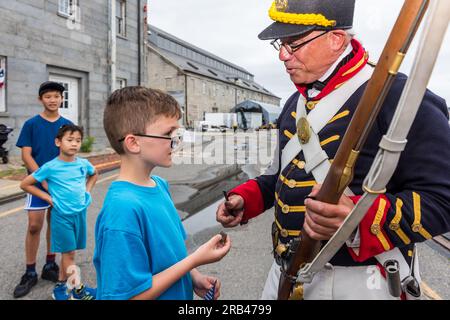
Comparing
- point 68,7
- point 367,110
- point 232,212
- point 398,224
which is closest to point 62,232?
point 232,212

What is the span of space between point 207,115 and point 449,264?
44.8 meters

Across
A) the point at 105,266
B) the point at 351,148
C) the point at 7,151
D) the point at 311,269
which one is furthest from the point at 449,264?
the point at 7,151

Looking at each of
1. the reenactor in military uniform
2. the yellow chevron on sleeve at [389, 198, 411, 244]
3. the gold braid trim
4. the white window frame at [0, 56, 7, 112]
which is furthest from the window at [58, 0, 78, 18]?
the yellow chevron on sleeve at [389, 198, 411, 244]

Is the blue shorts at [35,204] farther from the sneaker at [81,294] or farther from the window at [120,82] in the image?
the window at [120,82]

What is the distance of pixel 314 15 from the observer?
1.59 metres

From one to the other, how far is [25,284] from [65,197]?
0.95 meters


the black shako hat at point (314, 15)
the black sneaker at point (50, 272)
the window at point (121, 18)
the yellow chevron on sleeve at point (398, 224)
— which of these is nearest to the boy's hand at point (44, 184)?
the black sneaker at point (50, 272)

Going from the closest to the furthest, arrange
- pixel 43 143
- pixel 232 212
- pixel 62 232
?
1. pixel 232 212
2. pixel 62 232
3. pixel 43 143

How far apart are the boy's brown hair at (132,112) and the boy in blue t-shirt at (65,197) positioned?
1879 mm

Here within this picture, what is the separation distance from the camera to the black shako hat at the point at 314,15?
5.20 feet

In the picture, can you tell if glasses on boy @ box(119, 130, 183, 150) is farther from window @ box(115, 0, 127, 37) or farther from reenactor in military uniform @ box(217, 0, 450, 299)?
window @ box(115, 0, 127, 37)

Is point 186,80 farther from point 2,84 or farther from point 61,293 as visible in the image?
point 61,293

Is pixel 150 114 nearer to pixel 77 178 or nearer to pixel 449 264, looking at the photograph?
pixel 77 178

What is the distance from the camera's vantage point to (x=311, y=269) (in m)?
1.41
